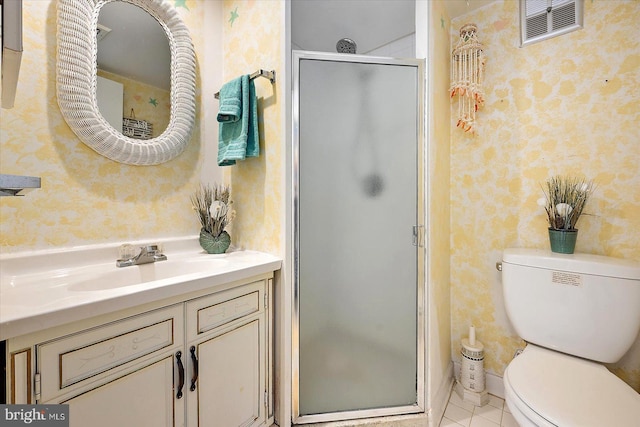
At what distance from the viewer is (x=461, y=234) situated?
180 centimetres

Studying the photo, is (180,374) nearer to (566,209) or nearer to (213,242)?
(213,242)

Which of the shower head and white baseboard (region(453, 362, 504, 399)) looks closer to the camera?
white baseboard (region(453, 362, 504, 399))

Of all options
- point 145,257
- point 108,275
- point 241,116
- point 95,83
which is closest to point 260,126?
point 241,116

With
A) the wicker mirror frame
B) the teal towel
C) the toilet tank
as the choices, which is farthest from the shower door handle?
the wicker mirror frame

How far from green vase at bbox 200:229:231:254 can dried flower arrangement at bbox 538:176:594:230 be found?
165cm

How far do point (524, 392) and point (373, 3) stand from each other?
80.0 inches

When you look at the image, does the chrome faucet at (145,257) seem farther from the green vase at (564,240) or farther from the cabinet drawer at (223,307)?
the green vase at (564,240)

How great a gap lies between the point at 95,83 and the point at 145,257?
2.50 ft

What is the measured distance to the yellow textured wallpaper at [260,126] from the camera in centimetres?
136

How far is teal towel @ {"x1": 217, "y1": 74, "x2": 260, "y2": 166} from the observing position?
139 centimetres

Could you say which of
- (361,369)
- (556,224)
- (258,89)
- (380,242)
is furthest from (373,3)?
(361,369)

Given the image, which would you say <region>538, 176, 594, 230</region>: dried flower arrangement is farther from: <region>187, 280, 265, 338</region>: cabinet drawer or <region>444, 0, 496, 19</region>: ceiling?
<region>187, 280, 265, 338</region>: cabinet drawer

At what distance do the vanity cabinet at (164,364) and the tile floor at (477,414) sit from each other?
0.94 m

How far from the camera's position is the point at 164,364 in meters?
0.94
